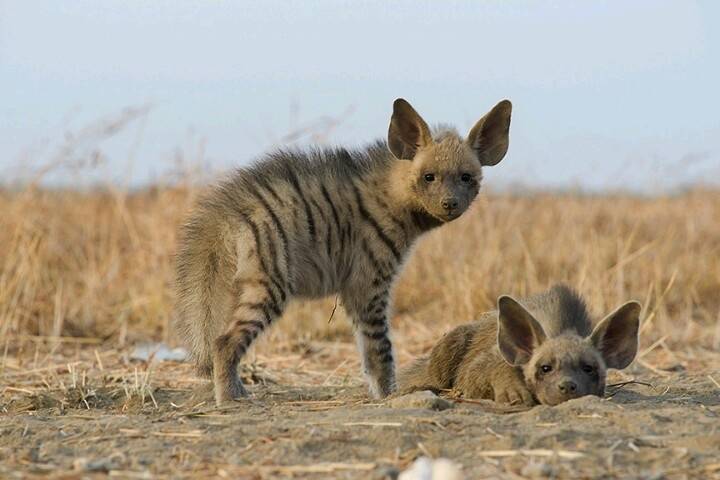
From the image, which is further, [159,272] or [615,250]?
[615,250]

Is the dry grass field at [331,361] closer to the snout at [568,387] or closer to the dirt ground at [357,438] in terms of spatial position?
the dirt ground at [357,438]

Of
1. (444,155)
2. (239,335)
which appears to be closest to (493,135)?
(444,155)

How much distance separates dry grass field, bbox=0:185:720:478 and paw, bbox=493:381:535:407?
340 mm

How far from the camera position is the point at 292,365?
7.13 metres

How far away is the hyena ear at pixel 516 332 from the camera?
4.77m

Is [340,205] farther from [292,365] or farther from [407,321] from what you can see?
[407,321]

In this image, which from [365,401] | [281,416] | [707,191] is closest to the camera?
[281,416]

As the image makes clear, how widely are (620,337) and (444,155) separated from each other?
64.1 inches

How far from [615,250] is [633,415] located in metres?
6.76

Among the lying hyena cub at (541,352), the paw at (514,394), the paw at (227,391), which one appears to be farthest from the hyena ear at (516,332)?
the paw at (227,391)

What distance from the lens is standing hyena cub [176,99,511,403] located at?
5.34m

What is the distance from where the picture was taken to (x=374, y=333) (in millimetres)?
5891

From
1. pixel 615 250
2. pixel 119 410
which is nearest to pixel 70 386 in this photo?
pixel 119 410

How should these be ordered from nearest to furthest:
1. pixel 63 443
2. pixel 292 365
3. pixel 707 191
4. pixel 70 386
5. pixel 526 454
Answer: pixel 526 454 < pixel 63 443 < pixel 70 386 < pixel 292 365 < pixel 707 191
